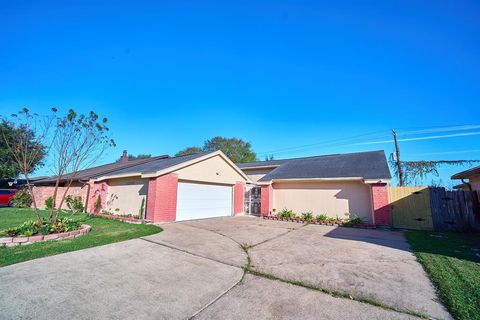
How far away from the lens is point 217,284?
12.6ft

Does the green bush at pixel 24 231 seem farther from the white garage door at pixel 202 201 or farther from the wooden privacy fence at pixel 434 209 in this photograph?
the wooden privacy fence at pixel 434 209

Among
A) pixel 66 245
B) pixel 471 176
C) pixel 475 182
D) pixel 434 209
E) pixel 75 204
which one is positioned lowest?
pixel 66 245

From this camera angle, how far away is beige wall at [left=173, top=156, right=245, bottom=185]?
466 inches

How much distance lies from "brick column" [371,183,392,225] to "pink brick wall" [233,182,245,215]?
8113 mm

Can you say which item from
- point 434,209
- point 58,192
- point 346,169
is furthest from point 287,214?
point 58,192

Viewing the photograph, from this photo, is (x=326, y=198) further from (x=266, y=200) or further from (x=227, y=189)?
(x=227, y=189)

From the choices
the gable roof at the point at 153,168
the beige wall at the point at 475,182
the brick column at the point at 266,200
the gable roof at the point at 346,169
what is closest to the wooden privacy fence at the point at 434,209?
the gable roof at the point at 346,169

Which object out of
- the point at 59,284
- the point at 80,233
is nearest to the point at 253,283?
the point at 59,284

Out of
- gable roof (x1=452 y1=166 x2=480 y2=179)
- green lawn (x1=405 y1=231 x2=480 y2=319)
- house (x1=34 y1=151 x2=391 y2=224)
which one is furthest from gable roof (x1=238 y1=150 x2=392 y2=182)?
green lawn (x1=405 y1=231 x2=480 y2=319)

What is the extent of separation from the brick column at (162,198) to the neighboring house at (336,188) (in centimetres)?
602

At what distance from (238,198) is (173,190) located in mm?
5540

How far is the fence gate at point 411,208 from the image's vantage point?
10242 mm

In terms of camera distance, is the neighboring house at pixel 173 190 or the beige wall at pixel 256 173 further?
the beige wall at pixel 256 173

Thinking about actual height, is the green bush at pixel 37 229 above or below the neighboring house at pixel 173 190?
below
